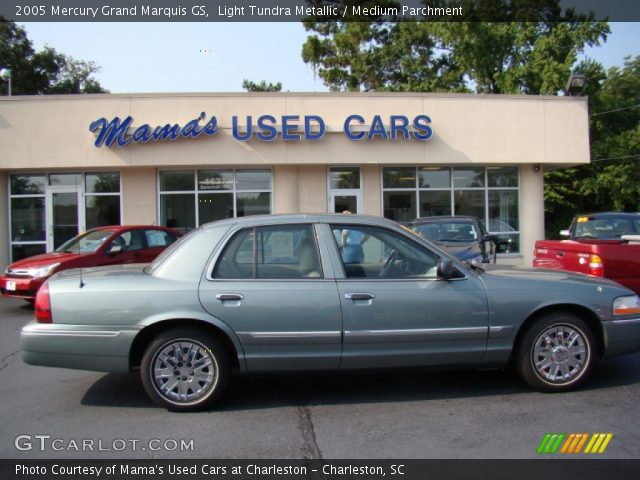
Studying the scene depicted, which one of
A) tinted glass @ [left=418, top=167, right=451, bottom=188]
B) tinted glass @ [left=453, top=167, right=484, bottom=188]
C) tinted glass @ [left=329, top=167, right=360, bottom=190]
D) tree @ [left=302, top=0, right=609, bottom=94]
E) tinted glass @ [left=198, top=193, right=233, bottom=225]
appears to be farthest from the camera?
tree @ [left=302, top=0, right=609, bottom=94]

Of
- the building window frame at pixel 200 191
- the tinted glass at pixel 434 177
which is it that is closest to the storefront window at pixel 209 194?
the building window frame at pixel 200 191

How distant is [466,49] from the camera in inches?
1086

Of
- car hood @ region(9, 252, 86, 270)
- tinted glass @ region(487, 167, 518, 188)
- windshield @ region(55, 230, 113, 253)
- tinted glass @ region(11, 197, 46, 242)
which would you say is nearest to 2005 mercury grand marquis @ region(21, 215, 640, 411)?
car hood @ region(9, 252, 86, 270)

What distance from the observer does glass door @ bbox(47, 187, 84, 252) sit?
51.5ft

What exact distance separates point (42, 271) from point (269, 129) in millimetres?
7407

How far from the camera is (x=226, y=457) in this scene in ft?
12.1

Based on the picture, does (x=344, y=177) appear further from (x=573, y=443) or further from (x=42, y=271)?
(x=573, y=443)

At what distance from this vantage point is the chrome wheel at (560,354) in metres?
4.78

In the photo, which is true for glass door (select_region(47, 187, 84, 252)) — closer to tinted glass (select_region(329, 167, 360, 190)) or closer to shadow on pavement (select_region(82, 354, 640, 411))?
tinted glass (select_region(329, 167, 360, 190))

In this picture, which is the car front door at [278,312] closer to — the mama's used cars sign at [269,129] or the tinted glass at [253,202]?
the mama's used cars sign at [269,129]

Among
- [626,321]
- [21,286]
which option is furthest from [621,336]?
[21,286]

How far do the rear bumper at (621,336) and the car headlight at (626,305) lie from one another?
0.07 meters
